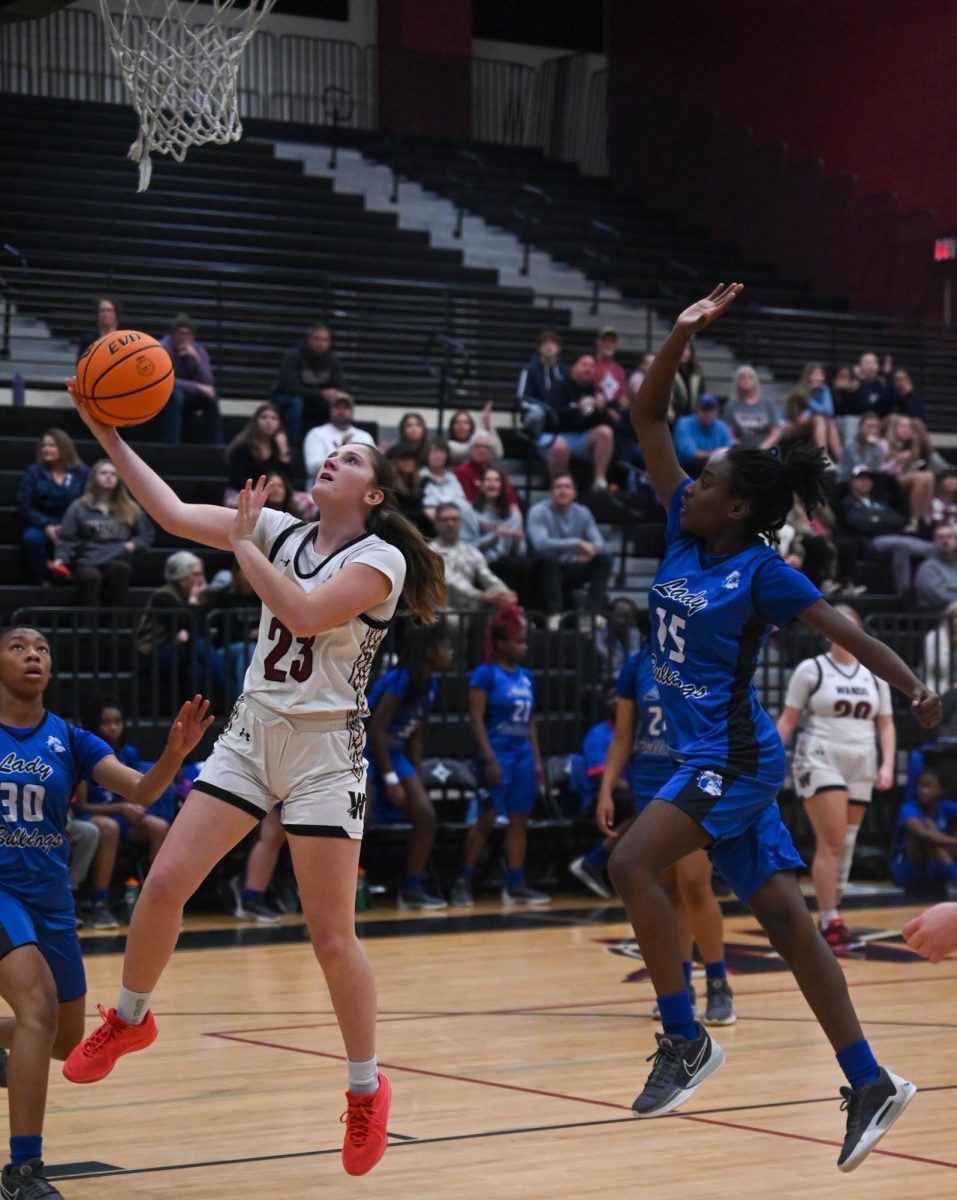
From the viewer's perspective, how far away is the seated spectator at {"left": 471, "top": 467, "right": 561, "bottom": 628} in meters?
13.8

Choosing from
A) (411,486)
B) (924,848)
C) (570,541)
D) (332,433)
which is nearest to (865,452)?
(570,541)

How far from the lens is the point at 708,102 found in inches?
969

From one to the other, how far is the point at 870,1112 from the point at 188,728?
2.12 m

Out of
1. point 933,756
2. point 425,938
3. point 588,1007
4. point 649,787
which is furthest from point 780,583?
point 933,756

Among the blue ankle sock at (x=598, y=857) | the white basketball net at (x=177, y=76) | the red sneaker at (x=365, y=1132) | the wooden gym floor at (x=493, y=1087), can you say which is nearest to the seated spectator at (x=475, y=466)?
→ the blue ankle sock at (x=598, y=857)

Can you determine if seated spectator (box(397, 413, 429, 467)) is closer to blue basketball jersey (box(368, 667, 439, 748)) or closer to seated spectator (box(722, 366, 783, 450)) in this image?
blue basketball jersey (box(368, 667, 439, 748))

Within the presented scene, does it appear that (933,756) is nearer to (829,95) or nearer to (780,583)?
(780,583)

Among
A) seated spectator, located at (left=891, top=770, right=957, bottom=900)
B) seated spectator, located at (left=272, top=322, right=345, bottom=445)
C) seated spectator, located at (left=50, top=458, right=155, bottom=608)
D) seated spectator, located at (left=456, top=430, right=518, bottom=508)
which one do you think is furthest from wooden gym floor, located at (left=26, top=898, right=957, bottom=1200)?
seated spectator, located at (left=272, top=322, right=345, bottom=445)

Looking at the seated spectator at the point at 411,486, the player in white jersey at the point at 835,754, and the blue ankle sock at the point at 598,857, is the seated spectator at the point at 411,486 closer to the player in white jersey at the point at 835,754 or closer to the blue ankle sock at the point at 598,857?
the blue ankle sock at the point at 598,857

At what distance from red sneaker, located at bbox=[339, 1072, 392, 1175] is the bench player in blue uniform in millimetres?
2578

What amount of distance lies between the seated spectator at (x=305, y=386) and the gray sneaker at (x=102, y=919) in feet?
15.4

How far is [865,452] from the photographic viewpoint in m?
16.4

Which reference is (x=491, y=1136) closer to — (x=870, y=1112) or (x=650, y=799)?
(x=870, y=1112)

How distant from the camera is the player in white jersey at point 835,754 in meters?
10.0
